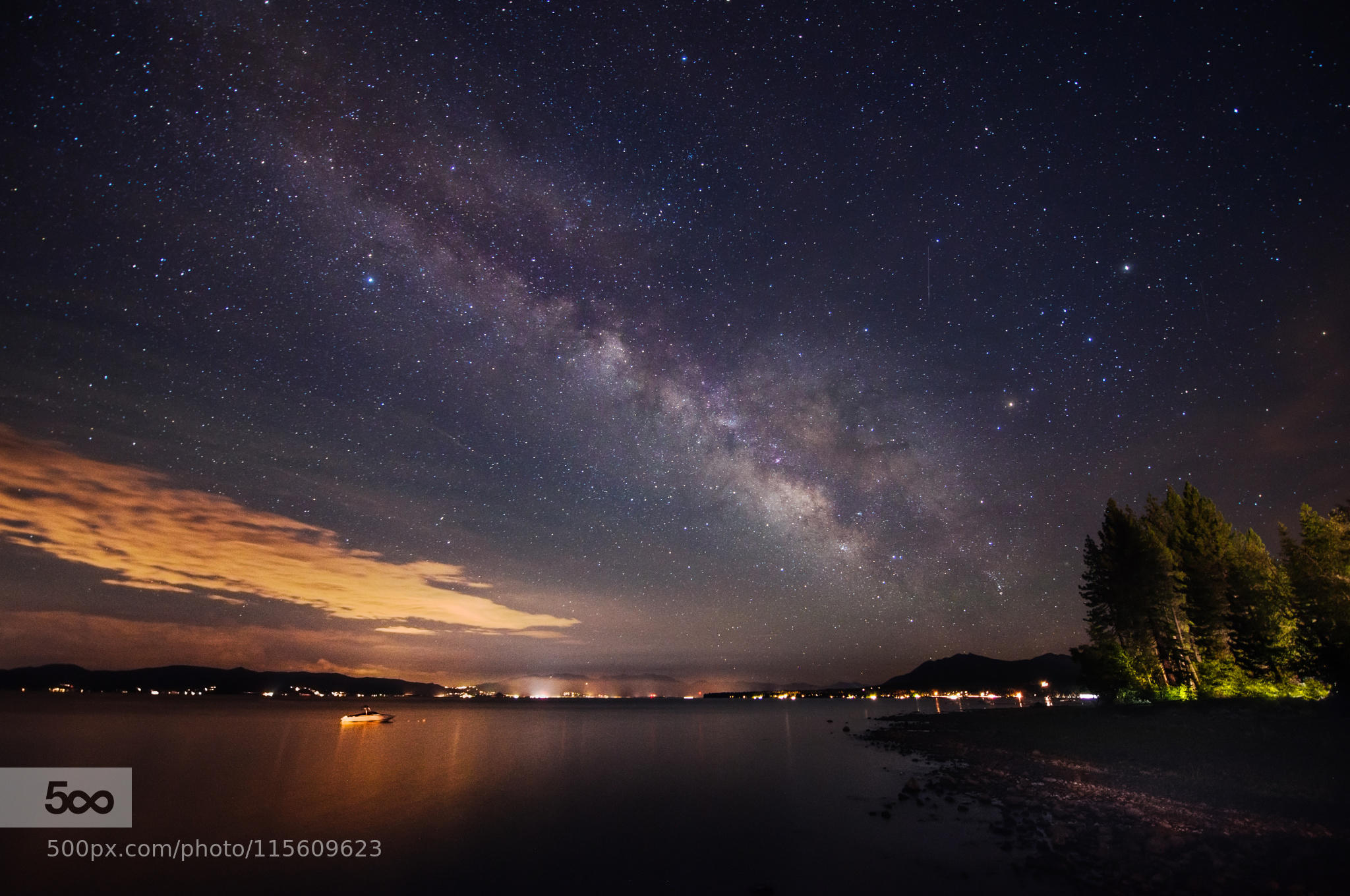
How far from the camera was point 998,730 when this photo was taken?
155 ft

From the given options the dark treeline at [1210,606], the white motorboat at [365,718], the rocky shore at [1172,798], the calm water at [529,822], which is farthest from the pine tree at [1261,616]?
the white motorboat at [365,718]

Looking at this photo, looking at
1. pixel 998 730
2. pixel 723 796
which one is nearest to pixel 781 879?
pixel 723 796

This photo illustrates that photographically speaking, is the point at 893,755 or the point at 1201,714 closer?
the point at 1201,714

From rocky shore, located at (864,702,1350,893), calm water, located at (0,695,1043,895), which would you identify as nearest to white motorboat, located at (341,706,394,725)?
calm water, located at (0,695,1043,895)

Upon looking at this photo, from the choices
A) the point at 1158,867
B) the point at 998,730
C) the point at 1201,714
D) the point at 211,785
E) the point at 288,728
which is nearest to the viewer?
the point at 1158,867

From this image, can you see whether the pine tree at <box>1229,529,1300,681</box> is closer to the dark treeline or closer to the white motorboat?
the dark treeline

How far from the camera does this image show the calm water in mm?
17453

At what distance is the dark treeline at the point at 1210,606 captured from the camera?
3259 centimetres

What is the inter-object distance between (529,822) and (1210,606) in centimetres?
4614

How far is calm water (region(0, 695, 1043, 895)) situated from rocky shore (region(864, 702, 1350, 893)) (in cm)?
197

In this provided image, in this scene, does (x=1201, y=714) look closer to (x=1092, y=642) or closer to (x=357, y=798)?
(x=1092, y=642)

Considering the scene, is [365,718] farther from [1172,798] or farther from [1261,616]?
[1261,616]

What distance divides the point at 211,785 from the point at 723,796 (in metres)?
29.3

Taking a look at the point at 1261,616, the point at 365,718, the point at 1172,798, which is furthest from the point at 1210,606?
the point at 365,718
